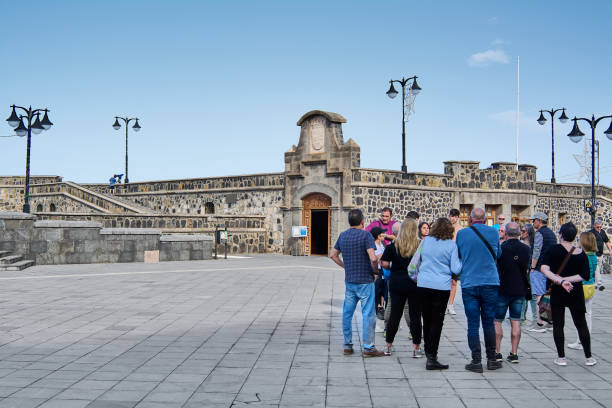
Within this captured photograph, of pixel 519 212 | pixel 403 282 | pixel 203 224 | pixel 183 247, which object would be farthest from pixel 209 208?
pixel 403 282

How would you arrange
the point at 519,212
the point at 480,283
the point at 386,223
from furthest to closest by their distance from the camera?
the point at 519,212
the point at 386,223
the point at 480,283

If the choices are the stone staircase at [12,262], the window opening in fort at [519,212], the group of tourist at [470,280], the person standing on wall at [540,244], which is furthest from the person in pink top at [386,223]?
the window opening in fort at [519,212]

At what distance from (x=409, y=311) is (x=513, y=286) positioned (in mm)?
1162

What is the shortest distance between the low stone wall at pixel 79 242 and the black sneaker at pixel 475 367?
15.3 metres

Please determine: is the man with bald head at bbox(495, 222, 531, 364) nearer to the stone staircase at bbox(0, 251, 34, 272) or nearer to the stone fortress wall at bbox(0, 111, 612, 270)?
the stone staircase at bbox(0, 251, 34, 272)

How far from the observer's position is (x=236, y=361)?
6.24 metres

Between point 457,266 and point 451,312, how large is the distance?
379cm

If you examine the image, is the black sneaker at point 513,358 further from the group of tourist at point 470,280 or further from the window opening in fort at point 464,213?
the window opening in fort at point 464,213

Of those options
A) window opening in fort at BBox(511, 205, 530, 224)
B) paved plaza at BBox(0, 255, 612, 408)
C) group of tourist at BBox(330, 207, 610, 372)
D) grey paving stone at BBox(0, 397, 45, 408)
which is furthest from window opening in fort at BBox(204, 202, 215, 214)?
grey paving stone at BBox(0, 397, 45, 408)

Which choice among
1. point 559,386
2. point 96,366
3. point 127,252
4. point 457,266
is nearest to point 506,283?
point 457,266

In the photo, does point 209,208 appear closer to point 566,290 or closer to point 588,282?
point 588,282

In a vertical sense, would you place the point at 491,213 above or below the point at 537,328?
above

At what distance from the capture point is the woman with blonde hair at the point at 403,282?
6410mm

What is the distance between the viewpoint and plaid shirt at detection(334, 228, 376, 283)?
21.7ft
